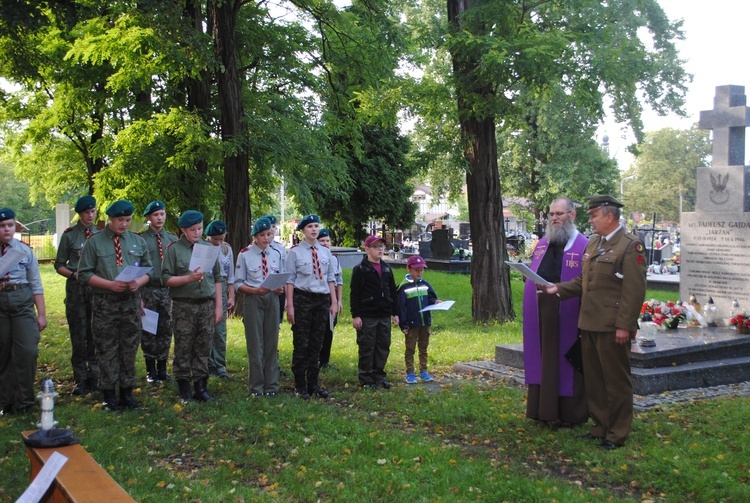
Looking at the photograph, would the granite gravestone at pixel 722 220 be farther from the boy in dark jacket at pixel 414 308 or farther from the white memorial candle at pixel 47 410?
the white memorial candle at pixel 47 410

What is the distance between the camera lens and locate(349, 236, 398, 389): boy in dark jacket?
29.4 ft

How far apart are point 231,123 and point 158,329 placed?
20.5 feet

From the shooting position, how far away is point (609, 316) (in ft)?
21.1

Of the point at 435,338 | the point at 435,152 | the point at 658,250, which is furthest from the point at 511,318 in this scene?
the point at 658,250

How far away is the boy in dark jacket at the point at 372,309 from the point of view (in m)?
8.97

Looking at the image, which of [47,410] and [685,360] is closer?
[47,410]

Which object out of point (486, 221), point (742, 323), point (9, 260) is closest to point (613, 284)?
point (742, 323)

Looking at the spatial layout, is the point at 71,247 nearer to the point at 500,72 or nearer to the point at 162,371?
the point at 162,371

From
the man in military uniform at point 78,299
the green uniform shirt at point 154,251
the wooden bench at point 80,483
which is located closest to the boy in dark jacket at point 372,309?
the green uniform shirt at point 154,251

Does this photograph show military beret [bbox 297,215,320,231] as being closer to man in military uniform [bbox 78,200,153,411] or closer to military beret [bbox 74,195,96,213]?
man in military uniform [bbox 78,200,153,411]

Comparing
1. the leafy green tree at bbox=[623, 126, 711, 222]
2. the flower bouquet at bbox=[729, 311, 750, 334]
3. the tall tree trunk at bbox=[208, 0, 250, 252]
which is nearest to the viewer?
the flower bouquet at bbox=[729, 311, 750, 334]

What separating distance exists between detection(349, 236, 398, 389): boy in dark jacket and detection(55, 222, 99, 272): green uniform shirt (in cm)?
318

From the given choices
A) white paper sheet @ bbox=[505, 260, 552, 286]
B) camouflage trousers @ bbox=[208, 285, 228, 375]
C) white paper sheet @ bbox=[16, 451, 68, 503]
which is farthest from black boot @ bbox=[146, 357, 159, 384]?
white paper sheet @ bbox=[16, 451, 68, 503]

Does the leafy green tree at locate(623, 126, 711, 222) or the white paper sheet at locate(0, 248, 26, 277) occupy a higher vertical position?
the leafy green tree at locate(623, 126, 711, 222)
